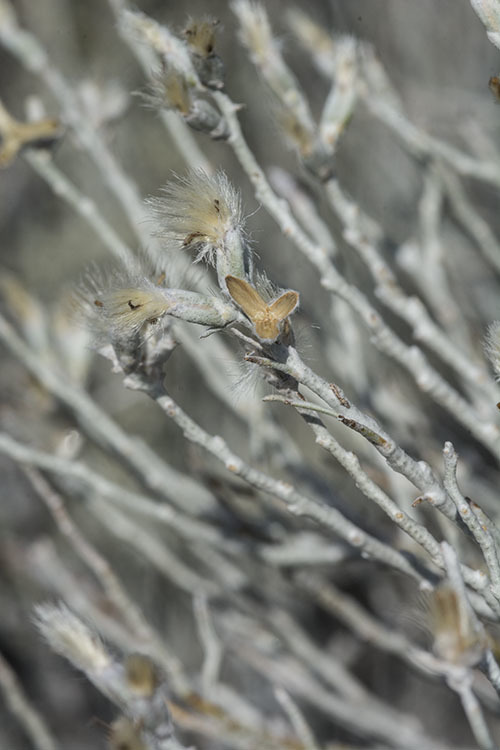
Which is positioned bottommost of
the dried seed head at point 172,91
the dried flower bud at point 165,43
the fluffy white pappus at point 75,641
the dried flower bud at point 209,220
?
the fluffy white pappus at point 75,641

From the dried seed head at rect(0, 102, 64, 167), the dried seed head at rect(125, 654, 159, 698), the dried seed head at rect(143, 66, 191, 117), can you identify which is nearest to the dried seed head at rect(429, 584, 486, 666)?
the dried seed head at rect(125, 654, 159, 698)

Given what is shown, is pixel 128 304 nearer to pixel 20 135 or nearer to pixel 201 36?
pixel 201 36

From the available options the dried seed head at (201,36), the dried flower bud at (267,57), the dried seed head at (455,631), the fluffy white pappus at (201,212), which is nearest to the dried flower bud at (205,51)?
the dried seed head at (201,36)

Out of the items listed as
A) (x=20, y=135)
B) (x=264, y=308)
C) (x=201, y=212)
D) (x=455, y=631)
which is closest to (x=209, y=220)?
(x=201, y=212)

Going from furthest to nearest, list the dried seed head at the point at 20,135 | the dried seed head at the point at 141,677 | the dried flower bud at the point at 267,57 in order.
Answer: the dried seed head at the point at 20,135
the dried flower bud at the point at 267,57
the dried seed head at the point at 141,677

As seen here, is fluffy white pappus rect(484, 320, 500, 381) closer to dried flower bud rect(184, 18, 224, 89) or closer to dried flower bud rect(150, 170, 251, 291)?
dried flower bud rect(150, 170, 251, 291)

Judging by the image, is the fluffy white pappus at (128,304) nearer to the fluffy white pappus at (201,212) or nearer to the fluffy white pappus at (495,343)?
the fluffy white pappus at (201,212)

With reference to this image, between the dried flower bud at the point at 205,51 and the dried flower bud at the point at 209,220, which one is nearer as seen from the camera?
the dried flower bud at the point at 209,220
